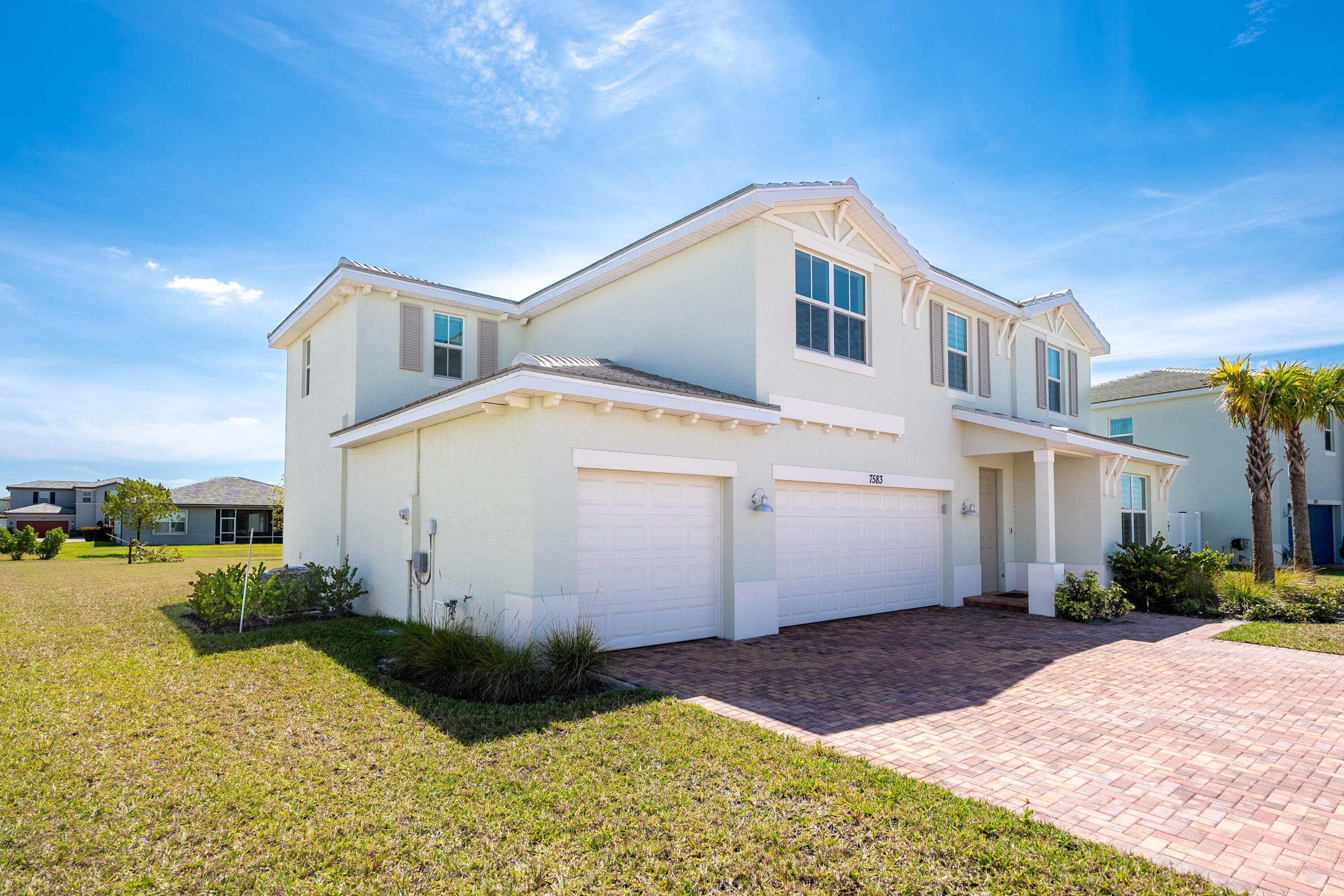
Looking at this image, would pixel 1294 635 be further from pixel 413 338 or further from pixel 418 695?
pixel 413 338

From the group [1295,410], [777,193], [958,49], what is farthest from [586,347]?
[1295,410]

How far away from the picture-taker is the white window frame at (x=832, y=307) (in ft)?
37.3

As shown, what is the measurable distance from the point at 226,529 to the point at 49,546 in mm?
14275

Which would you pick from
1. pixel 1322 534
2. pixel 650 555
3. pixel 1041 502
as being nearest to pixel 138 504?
pixel 650 555

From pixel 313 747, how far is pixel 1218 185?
17252 mm

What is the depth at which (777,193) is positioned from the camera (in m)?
10.5

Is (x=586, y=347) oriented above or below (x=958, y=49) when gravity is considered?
below

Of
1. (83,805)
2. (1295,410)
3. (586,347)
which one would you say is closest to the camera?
(83,805)

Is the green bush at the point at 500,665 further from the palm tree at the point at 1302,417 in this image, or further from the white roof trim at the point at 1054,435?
the palm tree at the point at 1302,417

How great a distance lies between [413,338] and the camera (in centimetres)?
1431

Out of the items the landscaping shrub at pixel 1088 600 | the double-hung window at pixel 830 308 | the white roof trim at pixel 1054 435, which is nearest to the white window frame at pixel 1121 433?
the white roof trim at pixel 1054 435

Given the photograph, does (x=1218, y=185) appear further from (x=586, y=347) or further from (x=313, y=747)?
(x=313, y=747)

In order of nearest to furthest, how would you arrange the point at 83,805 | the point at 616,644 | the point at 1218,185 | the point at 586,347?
the point at 83,805
the point at 616,644
the point at 1218,185
the point at 586,347

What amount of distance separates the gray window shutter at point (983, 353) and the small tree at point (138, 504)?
111 ft
